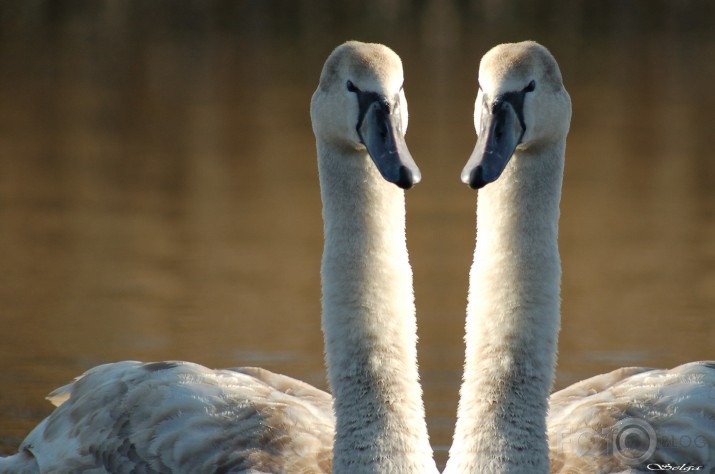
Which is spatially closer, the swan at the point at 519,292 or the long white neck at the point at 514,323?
the swan at the point at 519,292

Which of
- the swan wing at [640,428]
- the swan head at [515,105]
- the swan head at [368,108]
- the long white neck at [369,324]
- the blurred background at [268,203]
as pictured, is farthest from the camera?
the blurred background at [268,203]

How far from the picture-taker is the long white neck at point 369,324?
285 inches

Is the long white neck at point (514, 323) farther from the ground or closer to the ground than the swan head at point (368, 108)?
closer to the ground

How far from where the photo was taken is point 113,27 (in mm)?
42469

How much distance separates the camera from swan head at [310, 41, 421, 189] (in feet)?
21.8

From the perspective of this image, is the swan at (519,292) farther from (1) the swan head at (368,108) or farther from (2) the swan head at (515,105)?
(1) the swan head at (368,108)

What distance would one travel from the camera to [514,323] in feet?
24.0

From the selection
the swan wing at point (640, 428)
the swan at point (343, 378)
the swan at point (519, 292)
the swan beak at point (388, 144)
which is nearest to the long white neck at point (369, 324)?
the swan at point (343, 378)

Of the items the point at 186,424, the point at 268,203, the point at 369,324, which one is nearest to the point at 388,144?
the point at 369,324

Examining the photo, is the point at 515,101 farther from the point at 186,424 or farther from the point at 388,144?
the point at 186,424

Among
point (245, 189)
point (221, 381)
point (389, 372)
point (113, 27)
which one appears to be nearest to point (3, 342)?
point (221, 381)

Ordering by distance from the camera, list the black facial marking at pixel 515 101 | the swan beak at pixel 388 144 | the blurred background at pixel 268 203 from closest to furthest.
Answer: the swan beak at pixel 388 144
the black facial marking at pixel 515 101
the blurred background at pixel 268 203

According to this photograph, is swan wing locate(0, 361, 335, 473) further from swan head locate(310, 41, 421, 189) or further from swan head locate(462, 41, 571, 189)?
swan head locate(462, 41, 571, 189)

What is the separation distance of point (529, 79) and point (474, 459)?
1.80 meters
